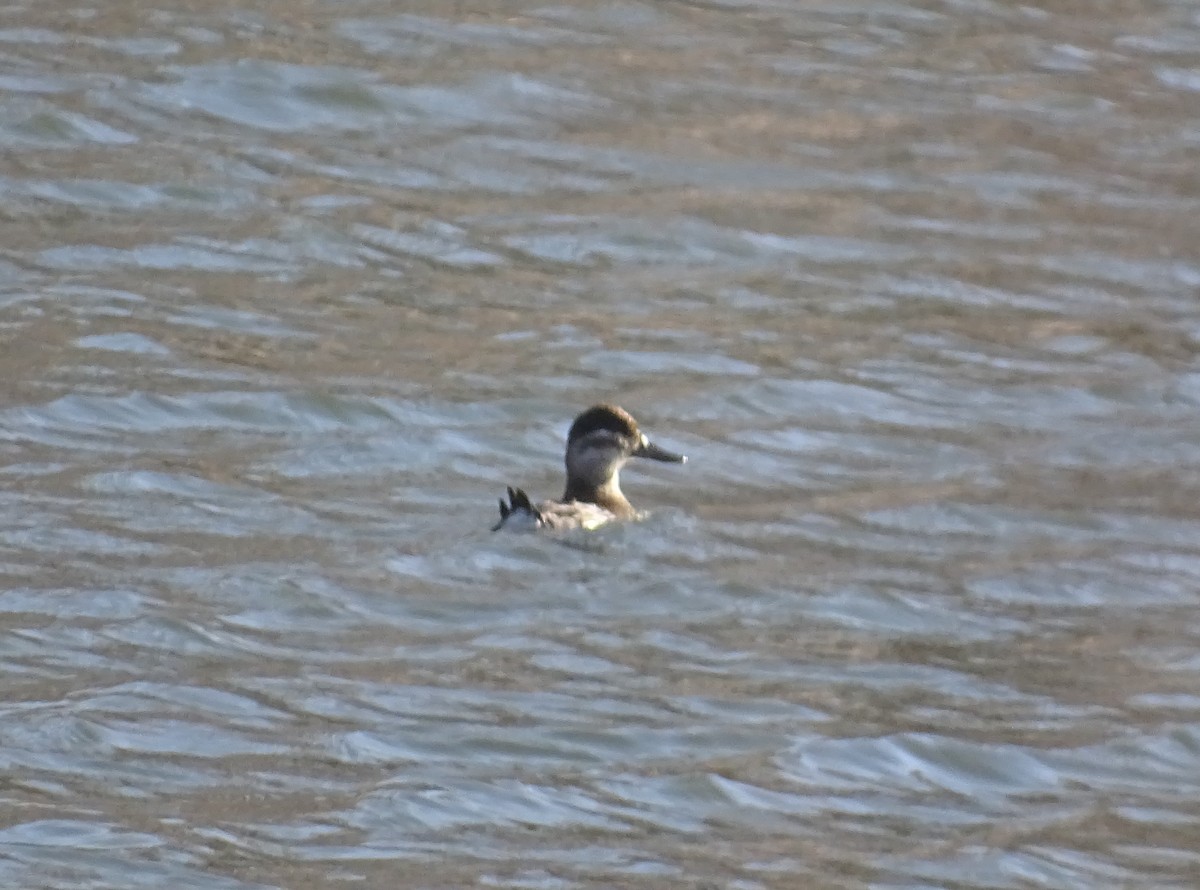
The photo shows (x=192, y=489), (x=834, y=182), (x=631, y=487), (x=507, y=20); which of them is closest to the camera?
(x=192, y=489)

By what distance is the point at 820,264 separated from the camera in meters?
15.3

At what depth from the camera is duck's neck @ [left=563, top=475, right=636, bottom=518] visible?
11281mm

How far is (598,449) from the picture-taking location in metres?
11.5

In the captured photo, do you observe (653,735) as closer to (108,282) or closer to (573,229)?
(108,282)

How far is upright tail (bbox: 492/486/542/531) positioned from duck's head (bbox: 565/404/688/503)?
31.5 inches

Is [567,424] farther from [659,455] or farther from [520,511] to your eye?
[520,511]

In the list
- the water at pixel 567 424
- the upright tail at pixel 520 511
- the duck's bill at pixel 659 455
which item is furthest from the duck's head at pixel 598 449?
the upright tail at pixel 520 511

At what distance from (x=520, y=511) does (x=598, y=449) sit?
3.71 feet

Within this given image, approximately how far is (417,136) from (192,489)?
258 inches

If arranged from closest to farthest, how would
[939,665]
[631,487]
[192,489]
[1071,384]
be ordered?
[939,665] < [192,489] < [631,487] < [1071,384]

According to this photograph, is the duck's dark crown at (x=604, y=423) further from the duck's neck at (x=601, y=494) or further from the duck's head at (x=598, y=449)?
the duck's neck at (x=601, y=494)

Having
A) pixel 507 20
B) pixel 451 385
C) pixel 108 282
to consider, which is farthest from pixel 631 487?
pixel 507 20

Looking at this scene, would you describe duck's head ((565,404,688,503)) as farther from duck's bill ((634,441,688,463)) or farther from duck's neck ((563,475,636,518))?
duck's bill ((634,441,688,463))

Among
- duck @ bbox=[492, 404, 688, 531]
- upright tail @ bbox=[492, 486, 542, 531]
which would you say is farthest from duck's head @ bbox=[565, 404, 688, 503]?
upright tail @ bbox=[492, 486, 542, 531]
